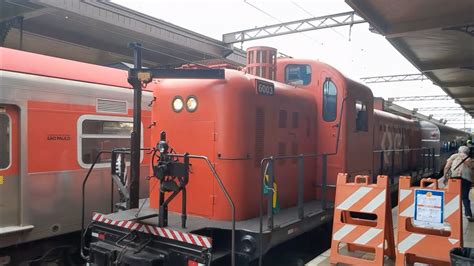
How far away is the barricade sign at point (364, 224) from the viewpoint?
13.4ft

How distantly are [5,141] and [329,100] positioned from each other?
4416 millimetres

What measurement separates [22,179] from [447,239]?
511cm

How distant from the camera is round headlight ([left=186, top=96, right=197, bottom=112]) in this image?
4500 mm

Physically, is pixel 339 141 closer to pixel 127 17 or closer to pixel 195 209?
pixel 195 209

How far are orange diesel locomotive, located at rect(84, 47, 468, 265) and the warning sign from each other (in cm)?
118

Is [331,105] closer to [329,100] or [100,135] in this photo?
[329,100]

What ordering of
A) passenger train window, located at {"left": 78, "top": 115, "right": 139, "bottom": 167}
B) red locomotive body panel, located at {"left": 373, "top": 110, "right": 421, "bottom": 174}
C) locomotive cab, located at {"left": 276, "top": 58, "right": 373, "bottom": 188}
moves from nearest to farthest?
locomotive cab, located at {"left": 276, "top": 58, "right": 373, "bottom": 188}, passenger train window, located at {"left": 78, "top": 115, "right": 139, "bottom": 167}, red locomotive body panel, located at {"left": 373, "top": 110, "right": 421, "bottom": 174}

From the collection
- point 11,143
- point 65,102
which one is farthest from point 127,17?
point 11,143

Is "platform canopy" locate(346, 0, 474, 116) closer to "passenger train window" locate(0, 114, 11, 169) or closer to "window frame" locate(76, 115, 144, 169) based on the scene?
"window frame" locate(76, 115, 144, 169)

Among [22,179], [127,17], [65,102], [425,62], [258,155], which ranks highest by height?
[127,17]

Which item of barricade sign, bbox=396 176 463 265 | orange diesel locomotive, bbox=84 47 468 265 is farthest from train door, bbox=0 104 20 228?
barricade sign, bbox=396 176 463 265

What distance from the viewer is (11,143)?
4.98m

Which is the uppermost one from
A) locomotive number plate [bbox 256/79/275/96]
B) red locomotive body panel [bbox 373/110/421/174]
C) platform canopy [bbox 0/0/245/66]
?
platform canopy [bbox 0/0/245/66]

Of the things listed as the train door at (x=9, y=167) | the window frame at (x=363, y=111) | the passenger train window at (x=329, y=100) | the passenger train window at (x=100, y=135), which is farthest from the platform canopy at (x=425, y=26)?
the train door at (x=9, y=167)
